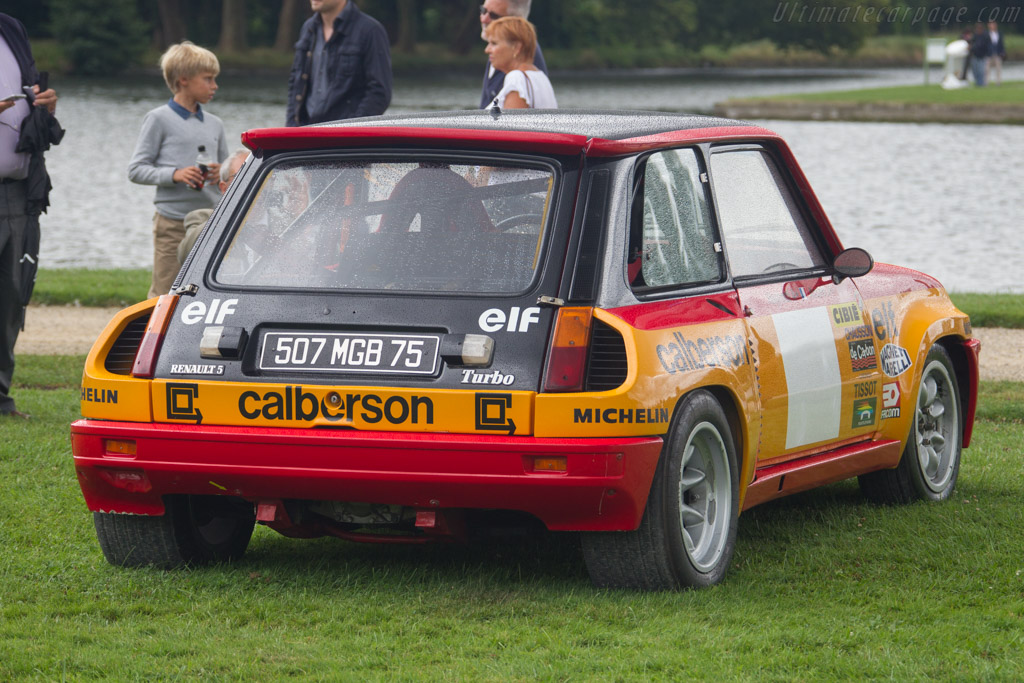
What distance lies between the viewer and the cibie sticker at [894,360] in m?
6.45

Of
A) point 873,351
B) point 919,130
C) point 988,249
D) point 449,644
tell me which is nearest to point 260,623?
point 449,644

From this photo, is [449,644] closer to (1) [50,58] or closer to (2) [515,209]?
(2) [515,209]

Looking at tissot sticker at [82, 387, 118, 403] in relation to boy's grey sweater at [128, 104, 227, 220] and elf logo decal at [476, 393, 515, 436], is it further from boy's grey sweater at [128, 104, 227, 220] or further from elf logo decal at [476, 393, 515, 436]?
boy's grey sweater at [128, 104, 227, 220]

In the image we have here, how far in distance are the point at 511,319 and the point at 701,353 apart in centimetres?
67

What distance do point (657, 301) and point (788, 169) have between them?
138 cm

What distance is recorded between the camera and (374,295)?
5.12 m

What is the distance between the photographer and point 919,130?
39.1 metres

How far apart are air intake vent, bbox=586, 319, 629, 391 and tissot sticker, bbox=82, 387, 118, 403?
1.47 m

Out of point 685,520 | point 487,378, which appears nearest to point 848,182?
point 685,520

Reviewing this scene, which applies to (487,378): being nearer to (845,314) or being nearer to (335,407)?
(335,407)

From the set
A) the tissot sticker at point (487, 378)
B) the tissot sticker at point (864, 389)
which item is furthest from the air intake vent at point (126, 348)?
the tissot sticker at point (864, 389)

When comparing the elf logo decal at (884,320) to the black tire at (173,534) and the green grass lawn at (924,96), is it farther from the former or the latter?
the green grass lawn at (924,96)

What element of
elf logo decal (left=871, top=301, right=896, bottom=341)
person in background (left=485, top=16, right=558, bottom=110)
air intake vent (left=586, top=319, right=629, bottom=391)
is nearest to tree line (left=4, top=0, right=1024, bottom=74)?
person in background (left=485, top=16, right=558, bottom=110)

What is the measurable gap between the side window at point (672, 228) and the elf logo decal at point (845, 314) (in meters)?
0.74
